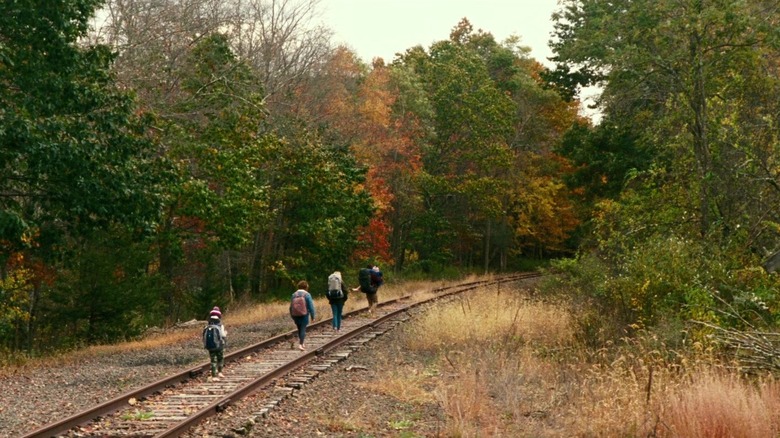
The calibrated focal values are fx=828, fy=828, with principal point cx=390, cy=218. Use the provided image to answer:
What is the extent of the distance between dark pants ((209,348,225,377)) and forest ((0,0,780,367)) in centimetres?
506

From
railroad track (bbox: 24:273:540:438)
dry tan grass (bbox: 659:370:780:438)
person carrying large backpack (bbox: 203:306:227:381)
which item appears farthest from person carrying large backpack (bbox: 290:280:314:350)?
dry tan grass (bbox: 659:370:780:438)

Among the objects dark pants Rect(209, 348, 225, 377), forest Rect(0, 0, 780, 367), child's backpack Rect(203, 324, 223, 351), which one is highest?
forest Rect(0, 0, 780, 367)

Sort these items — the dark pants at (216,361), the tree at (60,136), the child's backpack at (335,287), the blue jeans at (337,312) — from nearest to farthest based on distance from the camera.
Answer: the dark pants at (216,361) < the tree at (60,136) < the child's backpack at (335,287) < the blue jeans at (337,312)

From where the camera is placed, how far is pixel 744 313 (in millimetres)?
12625

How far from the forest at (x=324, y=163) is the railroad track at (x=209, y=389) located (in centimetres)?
492

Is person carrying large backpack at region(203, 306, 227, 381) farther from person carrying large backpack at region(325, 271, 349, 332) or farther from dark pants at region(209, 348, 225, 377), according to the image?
person carrying large backpack at region(325, 271, 349, 332)

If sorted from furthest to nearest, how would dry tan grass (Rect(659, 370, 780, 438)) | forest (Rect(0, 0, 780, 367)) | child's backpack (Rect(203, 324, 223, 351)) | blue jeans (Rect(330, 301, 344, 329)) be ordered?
blue jeans (Rect(330, 301, 344, 329)) → forest (Rect(0, 0, 780, 367)) → child's backpack (Rect(203, 324, 223, 351)) → dry tan grass (Rect(659, 370, 780, 438))

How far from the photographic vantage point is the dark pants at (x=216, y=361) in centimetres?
1433

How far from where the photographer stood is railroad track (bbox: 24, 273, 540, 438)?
997 cm

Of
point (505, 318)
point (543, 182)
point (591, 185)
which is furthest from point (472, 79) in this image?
point (505, 318)

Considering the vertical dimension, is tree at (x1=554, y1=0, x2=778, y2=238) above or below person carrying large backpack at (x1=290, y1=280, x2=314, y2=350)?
above

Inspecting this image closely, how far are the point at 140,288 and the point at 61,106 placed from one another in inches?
328

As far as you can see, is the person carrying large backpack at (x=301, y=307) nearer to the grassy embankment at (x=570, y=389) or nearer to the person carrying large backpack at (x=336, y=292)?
the grassy embankment at (x=570, y=389)

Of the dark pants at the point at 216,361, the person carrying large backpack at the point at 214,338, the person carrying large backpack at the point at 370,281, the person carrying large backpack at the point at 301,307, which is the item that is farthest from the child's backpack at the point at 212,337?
the person carrying large backpack at the point at 370,281
